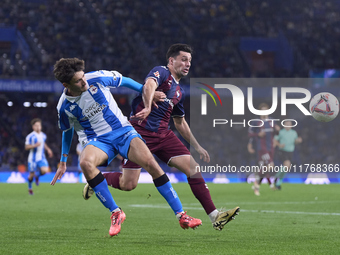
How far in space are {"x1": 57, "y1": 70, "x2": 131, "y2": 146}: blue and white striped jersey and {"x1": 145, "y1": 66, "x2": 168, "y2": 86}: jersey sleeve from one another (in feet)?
1.31

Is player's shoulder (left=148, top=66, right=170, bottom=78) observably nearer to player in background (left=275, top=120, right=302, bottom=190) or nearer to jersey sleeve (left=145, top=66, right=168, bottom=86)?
jersey sleeve (left=145, top=66, right=168, bottom=86)

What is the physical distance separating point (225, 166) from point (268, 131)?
13.7 metres

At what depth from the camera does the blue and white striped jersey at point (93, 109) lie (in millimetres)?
6879

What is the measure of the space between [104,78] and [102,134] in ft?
2.05

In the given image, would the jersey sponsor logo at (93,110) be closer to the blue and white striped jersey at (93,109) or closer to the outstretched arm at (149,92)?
the blue and white striped jersey at (93,109)

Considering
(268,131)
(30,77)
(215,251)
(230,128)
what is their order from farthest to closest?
(230,128), (30,77), (268,131), (215,251)

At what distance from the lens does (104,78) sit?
6.96m

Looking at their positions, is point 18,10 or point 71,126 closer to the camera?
point 71,126

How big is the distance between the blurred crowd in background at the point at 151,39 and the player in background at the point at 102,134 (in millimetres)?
23070

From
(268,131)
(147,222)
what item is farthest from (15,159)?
(147,222)

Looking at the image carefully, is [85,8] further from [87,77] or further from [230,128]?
[87,77]

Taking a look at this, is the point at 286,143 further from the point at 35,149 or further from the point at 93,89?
the point at 93,89

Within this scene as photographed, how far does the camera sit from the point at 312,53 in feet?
117

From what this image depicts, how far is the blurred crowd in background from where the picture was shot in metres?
31.5
